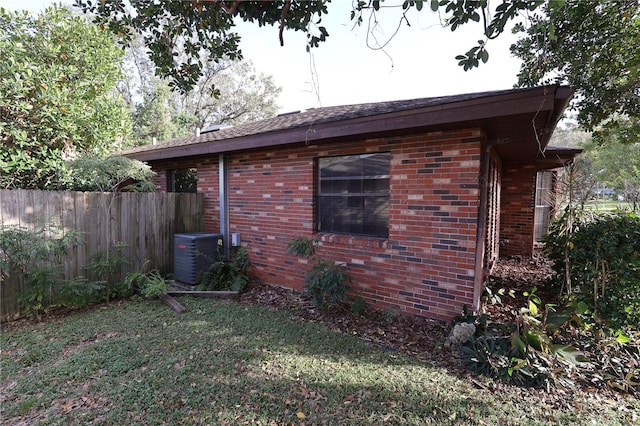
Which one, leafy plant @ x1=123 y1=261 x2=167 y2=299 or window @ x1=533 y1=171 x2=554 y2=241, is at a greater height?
window @ x1=533 y1=171 x2=554 y2=241

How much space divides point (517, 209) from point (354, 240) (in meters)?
6.48

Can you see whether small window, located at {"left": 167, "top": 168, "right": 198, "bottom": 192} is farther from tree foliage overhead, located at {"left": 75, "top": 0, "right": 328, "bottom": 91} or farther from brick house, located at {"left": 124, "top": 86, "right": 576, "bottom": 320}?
tree foliage overhead, located at {"left": 75, "top": 0, "right": 328, "bottom": 91}

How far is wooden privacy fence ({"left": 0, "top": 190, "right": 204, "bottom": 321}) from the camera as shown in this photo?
4.26 m

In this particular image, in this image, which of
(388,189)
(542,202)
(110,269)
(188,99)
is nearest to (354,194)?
(388,189)

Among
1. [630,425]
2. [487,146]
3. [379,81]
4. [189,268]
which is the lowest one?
[630,425]

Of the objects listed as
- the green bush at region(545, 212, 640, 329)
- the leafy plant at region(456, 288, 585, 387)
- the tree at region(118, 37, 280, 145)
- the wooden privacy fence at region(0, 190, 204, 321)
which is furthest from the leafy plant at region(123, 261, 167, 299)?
the tree at region(118, 37, 280, 145)

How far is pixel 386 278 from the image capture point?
4.48 m

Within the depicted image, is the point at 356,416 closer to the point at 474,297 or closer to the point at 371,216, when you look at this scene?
the point at 474,297

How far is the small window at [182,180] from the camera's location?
7691 mm

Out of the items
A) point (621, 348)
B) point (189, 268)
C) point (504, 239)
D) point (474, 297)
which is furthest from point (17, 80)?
point (504, 239)

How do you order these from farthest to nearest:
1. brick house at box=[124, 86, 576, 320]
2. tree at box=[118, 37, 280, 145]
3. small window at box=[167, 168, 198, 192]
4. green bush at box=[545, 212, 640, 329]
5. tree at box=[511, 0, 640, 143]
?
tree at box=[118, 37, 280, 145]
small window at box=[167, 168, 198, 192]
tree at box=[511, 0, 640, 143]
brick house at box=[124, 86, 576, 320]
green bush at box=[545, 212, 640, 329]

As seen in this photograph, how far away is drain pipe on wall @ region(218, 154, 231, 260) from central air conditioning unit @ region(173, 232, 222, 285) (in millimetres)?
384

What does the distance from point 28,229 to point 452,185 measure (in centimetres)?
589

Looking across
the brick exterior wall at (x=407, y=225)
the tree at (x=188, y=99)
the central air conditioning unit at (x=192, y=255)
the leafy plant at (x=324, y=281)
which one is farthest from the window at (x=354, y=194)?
the tree at (x=188, y=99)
